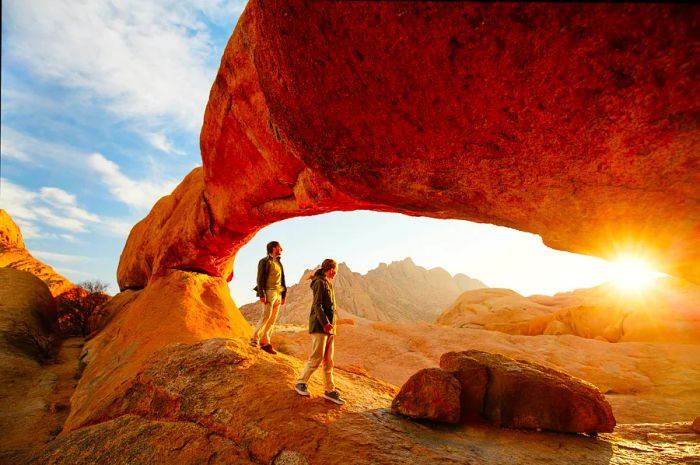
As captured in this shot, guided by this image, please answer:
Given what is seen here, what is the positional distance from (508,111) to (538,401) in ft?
18.3

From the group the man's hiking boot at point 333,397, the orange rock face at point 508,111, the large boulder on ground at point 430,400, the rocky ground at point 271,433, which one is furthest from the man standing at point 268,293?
the large boulder on ground at point 430,400

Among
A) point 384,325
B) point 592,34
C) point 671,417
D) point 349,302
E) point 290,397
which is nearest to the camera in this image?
point 592,34

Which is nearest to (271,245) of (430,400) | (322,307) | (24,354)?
(322,307)

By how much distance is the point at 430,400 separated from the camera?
19.5ft

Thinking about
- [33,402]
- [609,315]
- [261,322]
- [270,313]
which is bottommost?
[33,402]

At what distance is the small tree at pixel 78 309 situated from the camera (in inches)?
701

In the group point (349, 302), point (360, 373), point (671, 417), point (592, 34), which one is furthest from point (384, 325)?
point (349, 302)

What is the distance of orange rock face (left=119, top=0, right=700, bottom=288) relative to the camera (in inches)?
120

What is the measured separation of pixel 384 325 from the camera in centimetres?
1909

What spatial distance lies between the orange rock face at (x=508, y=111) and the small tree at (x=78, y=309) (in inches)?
759

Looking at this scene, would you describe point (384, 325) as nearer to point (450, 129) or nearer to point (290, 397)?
point (290, 397)

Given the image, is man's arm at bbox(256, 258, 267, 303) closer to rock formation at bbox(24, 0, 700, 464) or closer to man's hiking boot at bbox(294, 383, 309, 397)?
rock formation at bbox(24, 0, 700, 464)

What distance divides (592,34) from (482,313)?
3242 cm

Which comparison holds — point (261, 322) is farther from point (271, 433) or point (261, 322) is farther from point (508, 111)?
point (508, 111)
